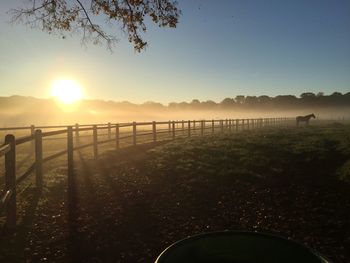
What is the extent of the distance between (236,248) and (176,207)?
577 centimetres

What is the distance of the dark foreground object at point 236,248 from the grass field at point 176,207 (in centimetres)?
316

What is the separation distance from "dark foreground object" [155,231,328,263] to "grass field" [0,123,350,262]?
3158 millimetres

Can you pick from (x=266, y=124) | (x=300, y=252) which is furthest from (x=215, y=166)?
(x=266, y=124)

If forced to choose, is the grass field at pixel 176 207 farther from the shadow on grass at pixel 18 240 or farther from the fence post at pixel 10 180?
the fence post at pixel 10 180

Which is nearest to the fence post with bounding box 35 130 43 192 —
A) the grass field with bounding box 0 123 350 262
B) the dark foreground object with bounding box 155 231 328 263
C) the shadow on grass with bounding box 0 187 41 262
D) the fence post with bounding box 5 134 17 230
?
the grass field with bounding box 0 123 350 262

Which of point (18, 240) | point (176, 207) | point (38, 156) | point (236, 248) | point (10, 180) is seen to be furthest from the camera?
point (38, 156)

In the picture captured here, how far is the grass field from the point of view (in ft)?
20.7

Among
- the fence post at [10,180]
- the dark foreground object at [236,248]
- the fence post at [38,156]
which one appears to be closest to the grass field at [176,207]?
the fence post at [10,180]

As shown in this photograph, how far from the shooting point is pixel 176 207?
859cm

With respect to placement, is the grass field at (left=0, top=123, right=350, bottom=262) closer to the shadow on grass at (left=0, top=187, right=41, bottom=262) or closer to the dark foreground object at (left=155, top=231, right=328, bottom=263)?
the shadow on grass at (left=0, top=187, right=41, bottom=262)

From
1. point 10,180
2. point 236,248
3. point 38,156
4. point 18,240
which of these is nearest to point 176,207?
point 18,240

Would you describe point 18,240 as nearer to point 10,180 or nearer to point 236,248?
point 10,180

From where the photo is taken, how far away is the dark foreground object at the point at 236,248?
2.77 m

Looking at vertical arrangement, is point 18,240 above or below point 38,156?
below
